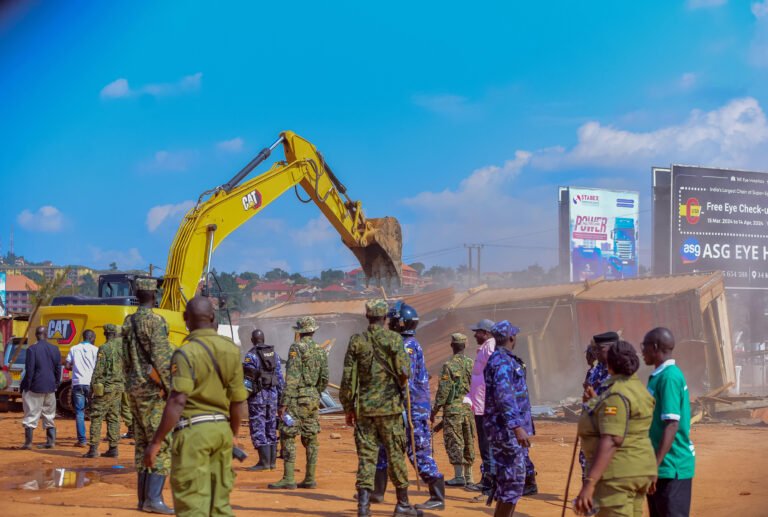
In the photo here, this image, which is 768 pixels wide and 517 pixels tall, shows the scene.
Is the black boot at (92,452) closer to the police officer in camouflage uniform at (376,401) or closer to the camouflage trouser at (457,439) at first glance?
the camouflage trouser at (457,439)

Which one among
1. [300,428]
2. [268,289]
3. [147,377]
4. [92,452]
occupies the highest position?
[268,289]

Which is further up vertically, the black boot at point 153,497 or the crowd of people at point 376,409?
the crowd of people at point 376,409

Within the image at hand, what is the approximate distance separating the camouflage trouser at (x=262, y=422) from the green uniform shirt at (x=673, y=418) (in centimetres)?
696

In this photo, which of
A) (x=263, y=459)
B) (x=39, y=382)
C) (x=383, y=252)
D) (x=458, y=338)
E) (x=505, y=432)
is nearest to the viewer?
(x=505, y=432)

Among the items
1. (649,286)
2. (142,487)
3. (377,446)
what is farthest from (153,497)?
(649,286)

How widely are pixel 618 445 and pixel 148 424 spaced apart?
465cm

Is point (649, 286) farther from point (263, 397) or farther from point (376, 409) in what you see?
point (376, 409)

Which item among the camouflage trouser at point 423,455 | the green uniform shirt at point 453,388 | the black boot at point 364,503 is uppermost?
the green uniform shirt at point 453,388

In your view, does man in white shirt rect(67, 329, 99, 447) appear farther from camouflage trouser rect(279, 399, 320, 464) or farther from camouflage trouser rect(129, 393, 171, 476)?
camouflage trouser rect(129, 393, 171, 476)

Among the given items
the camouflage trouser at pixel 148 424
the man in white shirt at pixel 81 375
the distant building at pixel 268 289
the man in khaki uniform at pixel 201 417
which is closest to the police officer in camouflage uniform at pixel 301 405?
the camouflage trouser at pixel 148 424

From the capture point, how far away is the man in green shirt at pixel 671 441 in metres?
5.52

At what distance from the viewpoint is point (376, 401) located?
7.80 meters

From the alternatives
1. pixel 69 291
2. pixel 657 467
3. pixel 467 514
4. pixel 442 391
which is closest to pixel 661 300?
pixel 442 391

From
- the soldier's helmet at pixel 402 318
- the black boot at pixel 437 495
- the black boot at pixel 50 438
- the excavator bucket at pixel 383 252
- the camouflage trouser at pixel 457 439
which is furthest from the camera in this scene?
the excavator bucket at pixel 383 252
